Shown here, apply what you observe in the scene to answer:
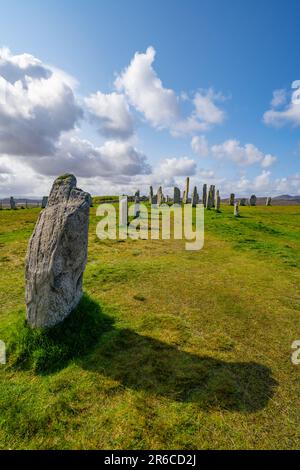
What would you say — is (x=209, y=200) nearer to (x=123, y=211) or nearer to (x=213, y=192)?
(x=213, y=192)

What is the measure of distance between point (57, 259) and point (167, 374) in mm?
3022

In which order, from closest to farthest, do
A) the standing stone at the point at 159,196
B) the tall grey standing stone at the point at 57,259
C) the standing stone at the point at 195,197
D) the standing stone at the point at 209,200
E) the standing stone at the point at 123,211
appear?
the tall grey standing stone at the point at 57,259 < the standing stone at the point at 123,211 < the standing stone at the point at 209,200 < the standing stone at the point at 195,197 < the standing stone at the point at 159,196

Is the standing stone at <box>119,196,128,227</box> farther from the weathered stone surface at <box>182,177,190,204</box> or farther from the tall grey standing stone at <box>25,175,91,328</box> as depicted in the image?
the weathered stone surface at <box>182,177,190,204</box>

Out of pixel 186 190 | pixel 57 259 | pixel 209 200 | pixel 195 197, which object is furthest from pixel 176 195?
pixel 57 259

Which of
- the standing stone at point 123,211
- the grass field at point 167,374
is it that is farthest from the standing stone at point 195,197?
the grass field at point 167,374

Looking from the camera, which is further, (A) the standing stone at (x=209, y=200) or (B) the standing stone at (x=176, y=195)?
(B) the standing stone at (x=176, y=195)

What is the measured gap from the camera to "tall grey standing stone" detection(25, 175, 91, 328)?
5.81m

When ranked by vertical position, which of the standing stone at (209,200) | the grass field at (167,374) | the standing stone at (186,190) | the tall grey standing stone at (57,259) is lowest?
the grass field at (167,374)

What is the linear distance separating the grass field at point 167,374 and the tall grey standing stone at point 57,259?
2.24 ft

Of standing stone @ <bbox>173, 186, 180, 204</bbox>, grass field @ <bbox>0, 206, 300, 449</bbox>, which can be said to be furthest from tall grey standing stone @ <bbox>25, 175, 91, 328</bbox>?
standing stone @ <bbox>173, 186, 180, 204</bbox>

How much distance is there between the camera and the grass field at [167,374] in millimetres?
3945

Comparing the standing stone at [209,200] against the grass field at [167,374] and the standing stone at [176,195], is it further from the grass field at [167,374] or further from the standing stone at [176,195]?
the grass field at [167,374]
